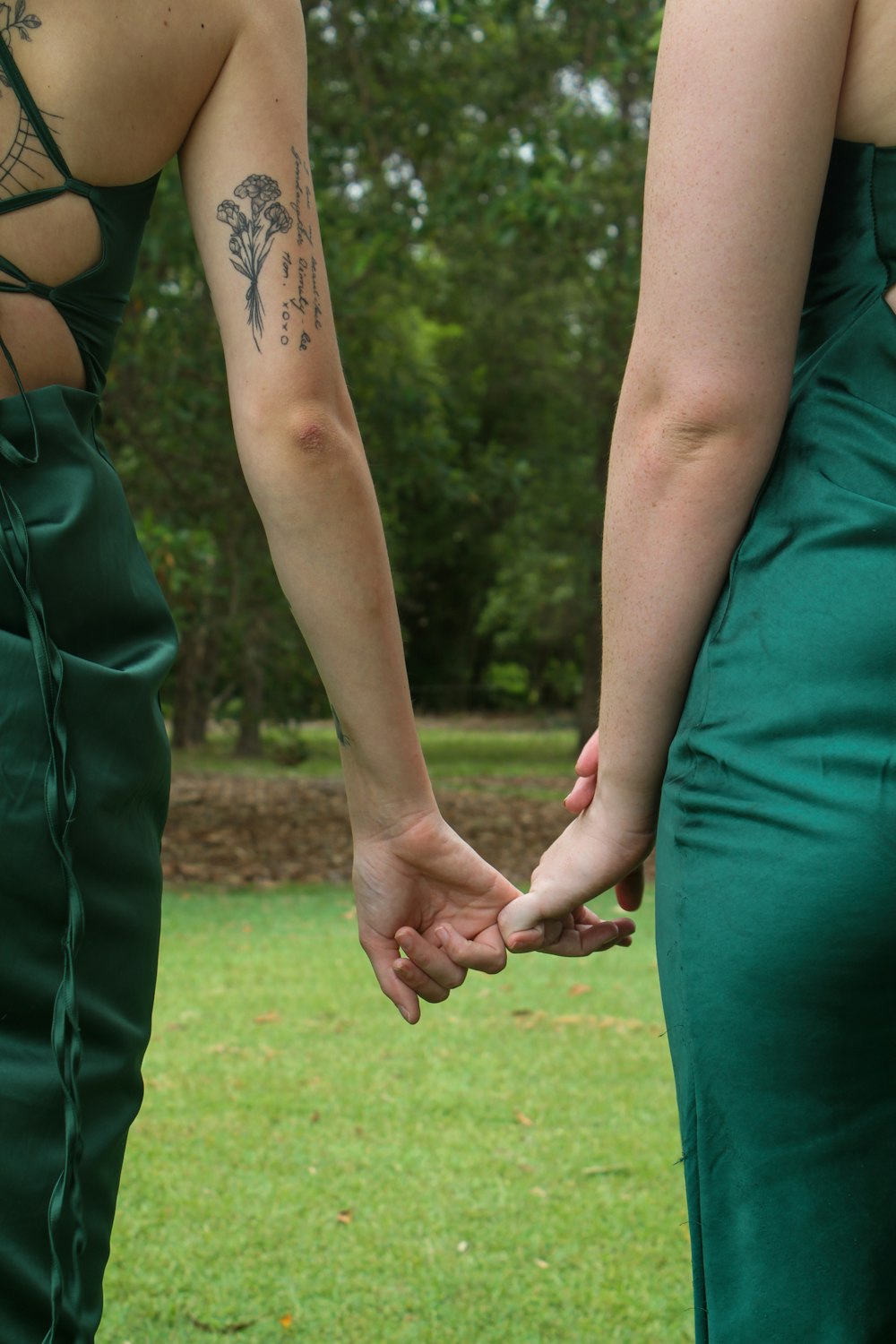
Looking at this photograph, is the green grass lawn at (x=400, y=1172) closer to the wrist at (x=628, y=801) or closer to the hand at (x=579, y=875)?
the hand at (x=579, y=875)

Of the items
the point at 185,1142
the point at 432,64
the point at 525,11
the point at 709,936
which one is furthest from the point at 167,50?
the point at 525,11

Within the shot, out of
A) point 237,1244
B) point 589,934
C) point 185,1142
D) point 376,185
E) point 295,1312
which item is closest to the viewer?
point 589,934

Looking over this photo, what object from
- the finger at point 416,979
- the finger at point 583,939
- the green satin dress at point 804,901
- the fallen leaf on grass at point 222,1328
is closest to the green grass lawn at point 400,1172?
the fallen leaf on grass at point 222,1328

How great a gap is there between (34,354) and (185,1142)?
331 centimetres

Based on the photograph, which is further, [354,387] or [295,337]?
[354,387]

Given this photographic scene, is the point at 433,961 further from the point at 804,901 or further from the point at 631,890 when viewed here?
the point at 804,901

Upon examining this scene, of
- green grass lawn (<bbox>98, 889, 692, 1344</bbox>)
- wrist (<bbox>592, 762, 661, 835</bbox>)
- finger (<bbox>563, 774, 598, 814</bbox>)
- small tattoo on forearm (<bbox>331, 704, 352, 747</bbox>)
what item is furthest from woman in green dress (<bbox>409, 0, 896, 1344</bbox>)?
green grass lawn (<bbox>98, 889, 692, 1344</bbox>)

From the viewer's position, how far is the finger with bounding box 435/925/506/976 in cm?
227

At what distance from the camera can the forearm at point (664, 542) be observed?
1.43 m

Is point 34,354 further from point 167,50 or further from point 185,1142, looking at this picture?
point 185,1142

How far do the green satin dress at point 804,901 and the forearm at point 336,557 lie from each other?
624 mm

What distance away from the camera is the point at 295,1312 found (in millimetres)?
3232

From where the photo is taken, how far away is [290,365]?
5.93 feet

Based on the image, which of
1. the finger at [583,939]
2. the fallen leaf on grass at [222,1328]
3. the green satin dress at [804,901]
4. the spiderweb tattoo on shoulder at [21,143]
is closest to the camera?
the green satin dress at [804,901]
